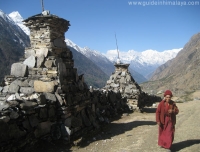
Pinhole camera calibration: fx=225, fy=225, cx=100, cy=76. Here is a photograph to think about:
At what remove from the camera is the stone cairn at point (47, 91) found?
581 centimetres

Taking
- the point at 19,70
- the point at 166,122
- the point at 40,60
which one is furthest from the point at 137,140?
the point at 19,70

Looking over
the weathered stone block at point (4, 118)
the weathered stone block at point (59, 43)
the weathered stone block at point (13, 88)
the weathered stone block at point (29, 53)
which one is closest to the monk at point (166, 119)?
the weathered stone block at point (4, 118)

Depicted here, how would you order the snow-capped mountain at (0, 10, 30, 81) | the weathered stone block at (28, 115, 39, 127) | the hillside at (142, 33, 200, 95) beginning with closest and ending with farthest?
1. the weathered stone block at (28, 115, 39, 127)
2. the hillside at (142, 33, 200, 95)
3. the snow-capped mountain at (0, 10, 30, 81)

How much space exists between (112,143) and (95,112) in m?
2.36

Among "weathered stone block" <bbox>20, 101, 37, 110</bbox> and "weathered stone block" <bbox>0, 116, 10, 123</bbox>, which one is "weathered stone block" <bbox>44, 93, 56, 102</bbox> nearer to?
"weathered stone block" <bbox>20, 101, 37, 110</bbox>

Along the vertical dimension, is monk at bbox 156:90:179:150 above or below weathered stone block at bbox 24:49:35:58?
below

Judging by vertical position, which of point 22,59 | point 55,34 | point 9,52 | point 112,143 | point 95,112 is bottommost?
point 112,143

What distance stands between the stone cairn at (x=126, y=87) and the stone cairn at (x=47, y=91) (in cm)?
670

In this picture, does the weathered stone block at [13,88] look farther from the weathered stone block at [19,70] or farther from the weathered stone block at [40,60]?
the weathered stone block at [40,60]

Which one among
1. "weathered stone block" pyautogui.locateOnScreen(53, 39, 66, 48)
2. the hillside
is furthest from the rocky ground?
the hillside

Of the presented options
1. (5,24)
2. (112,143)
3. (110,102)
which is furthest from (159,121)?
(5,24)

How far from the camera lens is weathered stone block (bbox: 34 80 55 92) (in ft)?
22.6

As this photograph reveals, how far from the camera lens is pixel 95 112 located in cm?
927

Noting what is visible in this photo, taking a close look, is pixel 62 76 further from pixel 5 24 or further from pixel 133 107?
pixel 5 24
